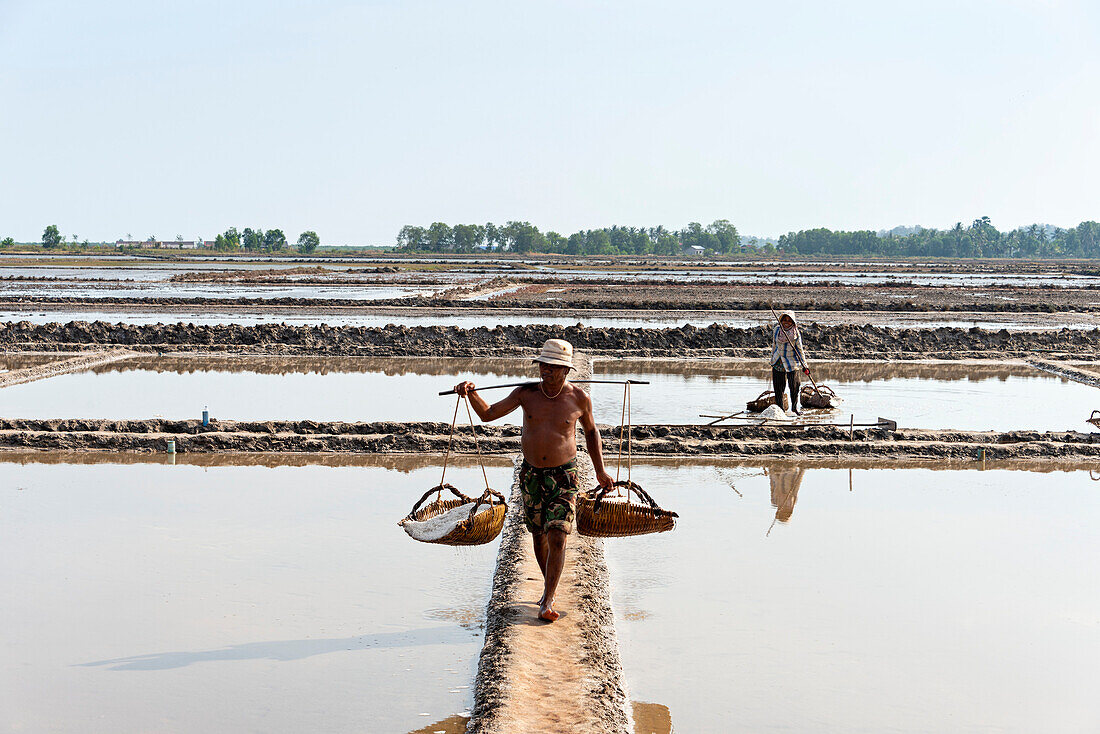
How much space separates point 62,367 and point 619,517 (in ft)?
39.5

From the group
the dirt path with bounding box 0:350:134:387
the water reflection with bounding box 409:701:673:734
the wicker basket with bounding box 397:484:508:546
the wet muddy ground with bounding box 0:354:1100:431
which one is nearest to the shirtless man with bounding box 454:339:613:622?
the wicker basket with bounding box 397:484:508:546

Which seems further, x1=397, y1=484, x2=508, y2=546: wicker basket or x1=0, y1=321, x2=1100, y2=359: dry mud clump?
x1=0, y1=321, x2=1100, y2=359: dry mud clump

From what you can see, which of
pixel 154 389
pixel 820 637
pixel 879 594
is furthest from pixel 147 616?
pixel 154 389

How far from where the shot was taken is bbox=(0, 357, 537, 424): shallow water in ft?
Answer: 37.8

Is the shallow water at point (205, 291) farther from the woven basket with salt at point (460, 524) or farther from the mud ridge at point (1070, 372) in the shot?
the woven basket with salt at point (460, 524)

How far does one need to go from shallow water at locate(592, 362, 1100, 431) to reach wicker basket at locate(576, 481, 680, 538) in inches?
216

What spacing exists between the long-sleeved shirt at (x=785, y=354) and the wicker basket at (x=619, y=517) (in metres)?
5.15

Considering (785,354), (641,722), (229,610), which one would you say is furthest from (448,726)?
(785,354)

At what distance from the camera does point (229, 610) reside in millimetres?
5434

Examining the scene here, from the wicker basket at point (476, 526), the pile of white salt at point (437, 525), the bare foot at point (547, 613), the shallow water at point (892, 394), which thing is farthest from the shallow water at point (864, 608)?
the shallow water at point (892, 394)

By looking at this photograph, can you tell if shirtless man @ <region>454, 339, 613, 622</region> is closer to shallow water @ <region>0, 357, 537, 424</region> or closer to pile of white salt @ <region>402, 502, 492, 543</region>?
pile of white salt @ <region>402, 502, 492, 543</region>

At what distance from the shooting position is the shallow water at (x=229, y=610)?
14.4 ft

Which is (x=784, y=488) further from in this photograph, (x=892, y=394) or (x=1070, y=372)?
(x=1070, y=372)

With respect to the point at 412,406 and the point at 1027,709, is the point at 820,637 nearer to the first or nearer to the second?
the point at 1027,709
